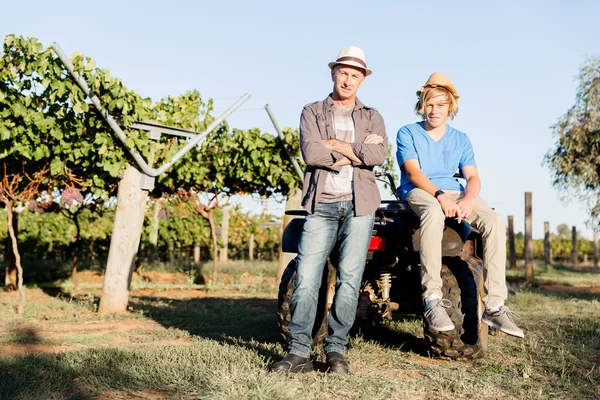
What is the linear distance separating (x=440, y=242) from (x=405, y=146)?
2.65 feet

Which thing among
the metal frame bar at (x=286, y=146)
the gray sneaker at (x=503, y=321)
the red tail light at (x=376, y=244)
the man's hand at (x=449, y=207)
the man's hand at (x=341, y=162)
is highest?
the metal frame bar at (x=286, y=146)

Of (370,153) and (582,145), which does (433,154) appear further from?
(582,145)

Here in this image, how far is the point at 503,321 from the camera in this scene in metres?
3.90

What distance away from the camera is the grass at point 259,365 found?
328 cm

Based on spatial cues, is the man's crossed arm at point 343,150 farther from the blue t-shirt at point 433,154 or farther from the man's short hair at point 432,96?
the man's short hair at point 432,96

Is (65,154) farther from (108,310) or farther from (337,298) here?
(337,298)

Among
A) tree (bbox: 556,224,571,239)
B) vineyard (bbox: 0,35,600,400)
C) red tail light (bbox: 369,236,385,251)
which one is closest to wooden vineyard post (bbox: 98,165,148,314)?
vineyard (bbox: 0,35,600,400)

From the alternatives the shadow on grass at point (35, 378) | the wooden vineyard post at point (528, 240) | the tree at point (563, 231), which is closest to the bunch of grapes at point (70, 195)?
the shadow on grass at point (35, 378)

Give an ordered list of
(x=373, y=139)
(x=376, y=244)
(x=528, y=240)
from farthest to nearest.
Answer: (x=528, y=240) < (x=376, y=244) < (x=373, y=139)

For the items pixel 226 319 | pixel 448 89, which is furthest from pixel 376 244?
pixel 226 319

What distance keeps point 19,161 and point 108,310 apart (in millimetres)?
2897

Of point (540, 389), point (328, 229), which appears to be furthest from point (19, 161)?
point (540, 389)

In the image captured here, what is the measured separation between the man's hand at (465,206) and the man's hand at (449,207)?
26 millimetres

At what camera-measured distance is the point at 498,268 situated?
158 inches
